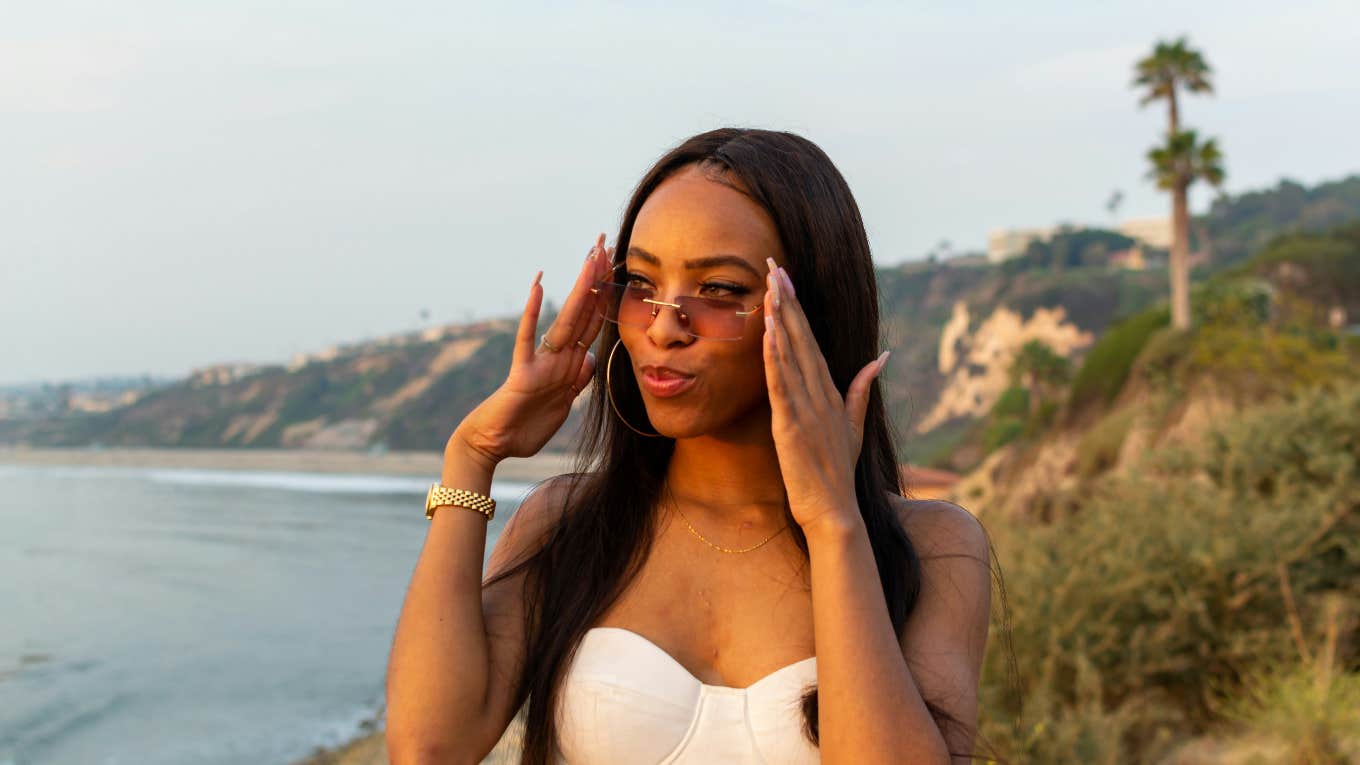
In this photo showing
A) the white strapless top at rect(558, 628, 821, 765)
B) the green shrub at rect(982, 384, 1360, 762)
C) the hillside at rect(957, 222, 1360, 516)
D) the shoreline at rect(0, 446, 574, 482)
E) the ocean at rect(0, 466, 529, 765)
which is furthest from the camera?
the shoreline at rect(0, 446, 574, 482)

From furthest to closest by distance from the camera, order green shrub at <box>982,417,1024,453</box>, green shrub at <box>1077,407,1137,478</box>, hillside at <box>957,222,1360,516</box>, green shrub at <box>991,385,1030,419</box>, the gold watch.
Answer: green shrub at <box>991,385,1030,419</box>, green shrub at <box>982,417,1024,453</box>, green shrub at <box>1077,407,1137,478</box>, hillside at <box>957,222,1360,516</box>, the gold watch

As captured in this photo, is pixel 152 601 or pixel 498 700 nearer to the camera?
pixel 498 700

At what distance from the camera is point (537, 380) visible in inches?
→ 83.2

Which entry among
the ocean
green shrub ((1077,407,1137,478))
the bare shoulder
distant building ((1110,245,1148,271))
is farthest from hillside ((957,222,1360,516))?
distant building ((1110,245,1148,271))

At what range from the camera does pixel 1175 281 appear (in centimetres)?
3025

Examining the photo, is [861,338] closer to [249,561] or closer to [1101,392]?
[1101,392]

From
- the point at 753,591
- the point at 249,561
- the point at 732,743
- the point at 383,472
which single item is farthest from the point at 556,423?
the point at 383,472

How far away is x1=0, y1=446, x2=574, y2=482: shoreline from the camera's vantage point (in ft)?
252

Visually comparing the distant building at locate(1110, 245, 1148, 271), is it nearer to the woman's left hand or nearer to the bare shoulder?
the bare shoulder

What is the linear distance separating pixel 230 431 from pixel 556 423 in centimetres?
11261

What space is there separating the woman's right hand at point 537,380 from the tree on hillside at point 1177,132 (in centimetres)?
3011

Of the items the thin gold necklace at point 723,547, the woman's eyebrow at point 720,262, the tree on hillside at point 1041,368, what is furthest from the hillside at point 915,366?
the woman's eyebrow at point 720,262

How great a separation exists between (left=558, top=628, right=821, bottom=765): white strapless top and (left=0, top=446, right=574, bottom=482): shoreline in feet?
213

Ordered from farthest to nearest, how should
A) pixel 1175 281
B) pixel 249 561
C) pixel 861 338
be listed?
pixel 249 561 → pixel 1175 281 → pixel 861 338
